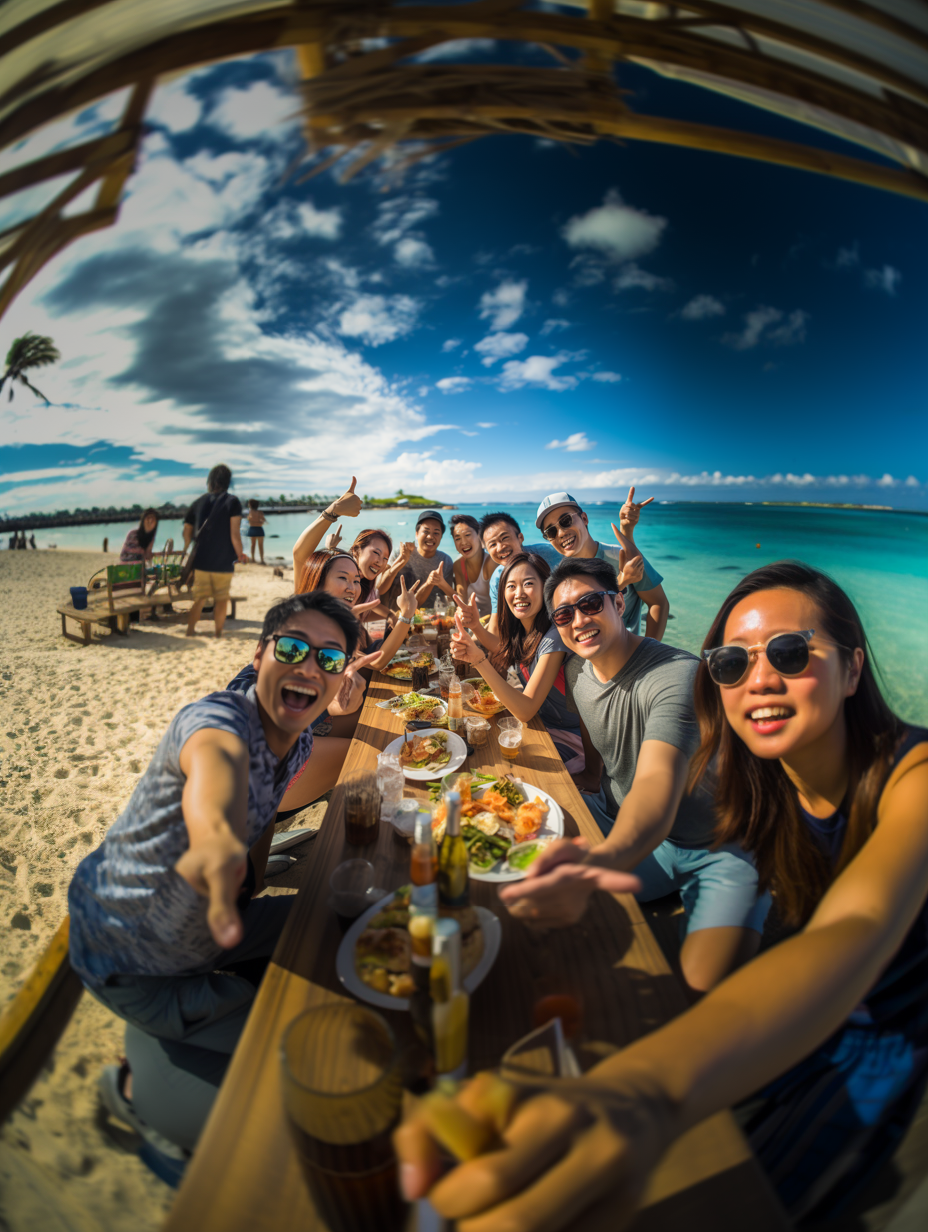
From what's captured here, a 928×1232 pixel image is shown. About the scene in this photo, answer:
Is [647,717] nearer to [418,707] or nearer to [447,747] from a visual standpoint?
[447,747]

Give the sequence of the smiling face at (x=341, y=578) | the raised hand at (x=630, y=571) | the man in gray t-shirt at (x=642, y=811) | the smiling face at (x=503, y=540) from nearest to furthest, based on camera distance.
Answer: the man in gray t-shirt at (x=642, y=811), the smiling face at (x=341, y=578), the raised hand at (x=630, y=571), the smiling face at (x=503, y=540)

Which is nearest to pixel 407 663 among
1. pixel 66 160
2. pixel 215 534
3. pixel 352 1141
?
pixel 352 1141

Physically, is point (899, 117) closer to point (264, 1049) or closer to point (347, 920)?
point (347, 920)

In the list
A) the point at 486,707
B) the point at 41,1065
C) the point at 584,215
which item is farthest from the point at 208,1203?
the point at 584,215

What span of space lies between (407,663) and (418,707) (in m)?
1.06

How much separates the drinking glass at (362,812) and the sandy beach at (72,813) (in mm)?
1044

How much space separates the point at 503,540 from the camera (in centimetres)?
533

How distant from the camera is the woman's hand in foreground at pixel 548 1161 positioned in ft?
2.43

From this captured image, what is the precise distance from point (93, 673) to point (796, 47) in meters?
10.9

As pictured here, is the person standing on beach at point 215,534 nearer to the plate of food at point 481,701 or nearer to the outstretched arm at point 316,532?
the outstretched arm at point 316,532

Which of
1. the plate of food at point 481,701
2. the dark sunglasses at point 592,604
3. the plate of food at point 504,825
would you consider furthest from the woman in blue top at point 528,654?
the plate of food at point 504,825

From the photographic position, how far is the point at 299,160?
2023 mm

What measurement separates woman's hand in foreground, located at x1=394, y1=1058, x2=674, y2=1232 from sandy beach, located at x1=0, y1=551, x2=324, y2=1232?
0.65 meters

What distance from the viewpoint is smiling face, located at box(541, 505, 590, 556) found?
16.3 feet
